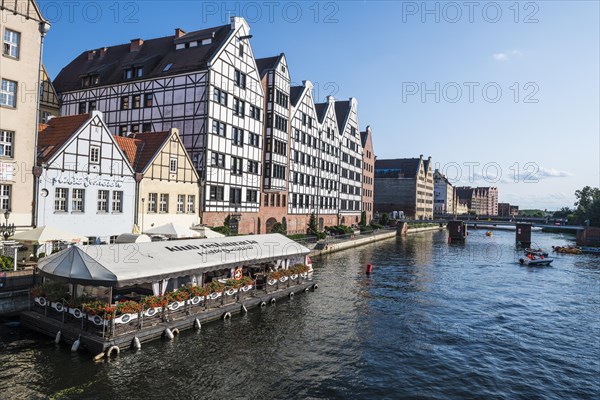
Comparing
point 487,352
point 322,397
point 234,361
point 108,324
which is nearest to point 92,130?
point 108,324

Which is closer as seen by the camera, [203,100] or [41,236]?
[41,236]

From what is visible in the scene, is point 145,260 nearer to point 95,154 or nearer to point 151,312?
point 151,312

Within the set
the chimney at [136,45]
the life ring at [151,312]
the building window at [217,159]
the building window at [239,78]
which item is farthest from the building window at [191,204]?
the chimney at [136,45]

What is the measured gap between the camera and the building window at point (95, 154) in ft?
108

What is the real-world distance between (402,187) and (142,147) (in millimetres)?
112665

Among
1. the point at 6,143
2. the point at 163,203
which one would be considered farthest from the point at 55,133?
the point at 163,203

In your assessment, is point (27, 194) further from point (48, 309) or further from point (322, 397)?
point (322, 397)

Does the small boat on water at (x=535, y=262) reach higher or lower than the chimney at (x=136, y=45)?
lower

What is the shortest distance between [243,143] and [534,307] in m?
32.9

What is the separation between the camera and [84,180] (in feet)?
106

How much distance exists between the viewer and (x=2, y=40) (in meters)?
27.8

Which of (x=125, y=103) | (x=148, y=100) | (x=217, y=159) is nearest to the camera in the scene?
(x=217, y=159)

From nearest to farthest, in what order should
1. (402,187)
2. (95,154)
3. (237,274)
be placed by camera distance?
(237,274) → (95,154) → (402,187)

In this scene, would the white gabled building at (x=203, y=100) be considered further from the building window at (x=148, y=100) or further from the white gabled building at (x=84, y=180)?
the white gabled building at (x=84, y=180)
